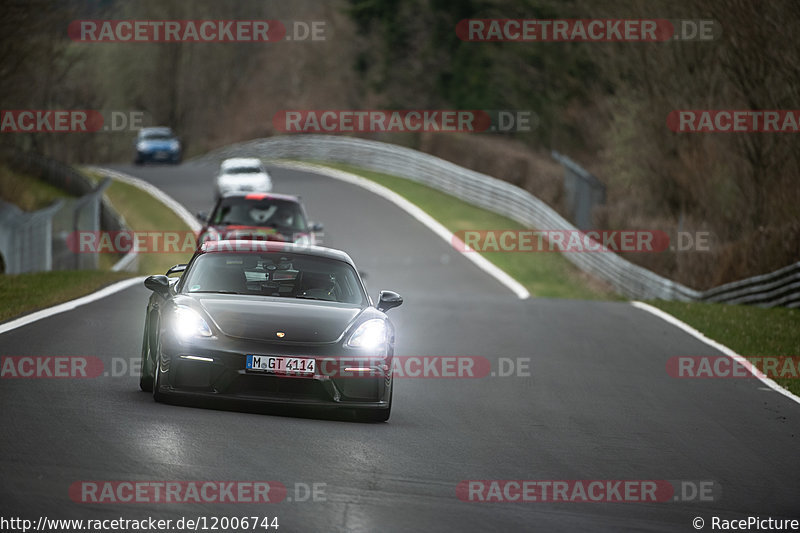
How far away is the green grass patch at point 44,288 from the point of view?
1649cm

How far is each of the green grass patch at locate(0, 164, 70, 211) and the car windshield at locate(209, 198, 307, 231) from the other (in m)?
21.2

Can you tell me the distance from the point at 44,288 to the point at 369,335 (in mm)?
10430

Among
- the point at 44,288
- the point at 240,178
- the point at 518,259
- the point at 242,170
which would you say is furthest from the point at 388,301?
the point at 242,170

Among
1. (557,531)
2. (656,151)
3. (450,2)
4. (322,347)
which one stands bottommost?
(557,531)

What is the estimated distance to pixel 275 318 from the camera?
10.1 metres

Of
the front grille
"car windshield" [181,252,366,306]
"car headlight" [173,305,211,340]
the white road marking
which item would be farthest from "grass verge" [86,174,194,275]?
the front grille

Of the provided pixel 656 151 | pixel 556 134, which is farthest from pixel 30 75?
pixel 556 134

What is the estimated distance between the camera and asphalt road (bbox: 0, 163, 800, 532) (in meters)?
7.42

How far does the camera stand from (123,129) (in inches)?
3962

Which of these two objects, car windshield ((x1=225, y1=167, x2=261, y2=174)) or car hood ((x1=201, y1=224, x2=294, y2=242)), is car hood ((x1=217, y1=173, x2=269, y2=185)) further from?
car hood ((x1=201, y1=224, x2=294, y2=242))

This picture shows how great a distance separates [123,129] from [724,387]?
90.9 metres

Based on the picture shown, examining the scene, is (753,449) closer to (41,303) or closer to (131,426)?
(131,426)

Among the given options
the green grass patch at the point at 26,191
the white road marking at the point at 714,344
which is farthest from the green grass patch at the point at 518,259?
the green grass patch at the point at 26,191

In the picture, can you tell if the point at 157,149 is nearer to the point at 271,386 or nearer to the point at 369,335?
the point at 369,335
